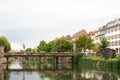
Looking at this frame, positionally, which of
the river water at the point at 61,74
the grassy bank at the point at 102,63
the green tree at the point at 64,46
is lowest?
the river water at the point at 61,74

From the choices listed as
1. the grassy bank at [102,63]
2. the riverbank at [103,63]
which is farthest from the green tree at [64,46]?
the riverbank at [103,63]

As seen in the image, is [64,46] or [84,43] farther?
[64,46]

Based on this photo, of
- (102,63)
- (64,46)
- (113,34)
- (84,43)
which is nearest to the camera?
(102,63)

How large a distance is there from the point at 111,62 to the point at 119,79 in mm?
29988

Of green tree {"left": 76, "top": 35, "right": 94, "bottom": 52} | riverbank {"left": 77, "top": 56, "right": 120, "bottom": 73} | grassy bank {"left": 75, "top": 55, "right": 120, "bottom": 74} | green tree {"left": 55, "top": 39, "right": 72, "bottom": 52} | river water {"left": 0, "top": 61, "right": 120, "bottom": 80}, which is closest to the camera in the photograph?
river water {"left": 0, "top": 61, "right": 120, "bottom": 80}

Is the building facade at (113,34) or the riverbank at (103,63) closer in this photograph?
the riverbank at (103,63)

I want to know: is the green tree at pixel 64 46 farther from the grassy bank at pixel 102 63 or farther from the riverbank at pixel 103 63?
the riverbank at pixel 103 63

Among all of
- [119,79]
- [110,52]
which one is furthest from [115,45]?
[119,79]

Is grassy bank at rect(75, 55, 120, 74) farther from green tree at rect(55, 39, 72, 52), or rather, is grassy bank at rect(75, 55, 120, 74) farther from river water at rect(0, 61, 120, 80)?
green tree at rect(55, 39, 72, 52)

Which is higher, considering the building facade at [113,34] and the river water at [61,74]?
the building facade at [113,34]

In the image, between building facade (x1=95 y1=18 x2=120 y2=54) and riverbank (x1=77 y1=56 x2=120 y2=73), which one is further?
building facade (x1=95 y1=18 x2=120 y2=54)

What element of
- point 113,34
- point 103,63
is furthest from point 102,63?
point 113,34

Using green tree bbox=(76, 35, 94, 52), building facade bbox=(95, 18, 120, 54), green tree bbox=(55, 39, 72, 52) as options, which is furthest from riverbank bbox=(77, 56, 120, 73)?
green tree bbox=(55, 39, 72, 52)

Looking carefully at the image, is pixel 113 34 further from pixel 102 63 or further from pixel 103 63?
pixel 103 63
